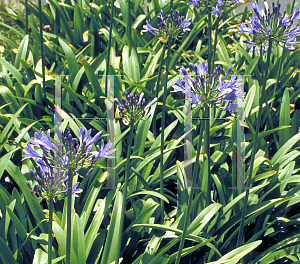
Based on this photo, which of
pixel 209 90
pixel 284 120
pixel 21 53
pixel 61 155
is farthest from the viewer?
pixel 21 53

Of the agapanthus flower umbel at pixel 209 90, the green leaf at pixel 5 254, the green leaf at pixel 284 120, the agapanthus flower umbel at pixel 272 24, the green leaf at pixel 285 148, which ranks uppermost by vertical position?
the agapanthus flower umbel at pixel 272 24

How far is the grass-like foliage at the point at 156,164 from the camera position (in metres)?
1.33

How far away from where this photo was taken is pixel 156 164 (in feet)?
8.52

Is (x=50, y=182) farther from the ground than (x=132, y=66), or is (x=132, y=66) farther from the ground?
(x=132, y=66)

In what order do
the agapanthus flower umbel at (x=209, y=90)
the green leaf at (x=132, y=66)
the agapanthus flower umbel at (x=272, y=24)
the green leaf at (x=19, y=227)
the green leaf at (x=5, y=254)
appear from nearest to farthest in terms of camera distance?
the agapanthus flower umbel at (x=209, y=90) → the agapanthus flower umbel at (x=272, y=24) → the green leaf at (x=5, y=254) → the green leaf at (x=19, y=227) → the green leaf at (x=132, y=66)

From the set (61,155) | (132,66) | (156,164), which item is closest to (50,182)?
(61,155)

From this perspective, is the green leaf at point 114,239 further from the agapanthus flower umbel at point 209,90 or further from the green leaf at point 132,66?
the green leaf at point 132,66

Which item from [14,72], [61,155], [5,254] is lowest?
[5,254]

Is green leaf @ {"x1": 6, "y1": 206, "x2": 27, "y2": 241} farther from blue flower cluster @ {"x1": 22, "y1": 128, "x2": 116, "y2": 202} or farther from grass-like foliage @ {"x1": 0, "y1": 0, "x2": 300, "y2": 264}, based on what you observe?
blue flower cluster @ {"x1": 22, "y1": 128, "x2": 116, "y2": 202}

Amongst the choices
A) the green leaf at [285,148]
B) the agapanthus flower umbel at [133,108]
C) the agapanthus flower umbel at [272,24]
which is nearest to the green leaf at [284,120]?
the green leaf at [285,148]

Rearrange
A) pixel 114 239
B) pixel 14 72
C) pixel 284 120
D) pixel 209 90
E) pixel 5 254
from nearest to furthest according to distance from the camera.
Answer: pixel 209 90 < pixel 5 254 < pixel 114 239 < pixel 284 120 < pixel 14 72

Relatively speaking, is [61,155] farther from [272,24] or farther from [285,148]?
[285,148]

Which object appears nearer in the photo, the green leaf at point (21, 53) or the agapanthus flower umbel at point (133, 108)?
the agapanthus flower umbel at point (133, 108)

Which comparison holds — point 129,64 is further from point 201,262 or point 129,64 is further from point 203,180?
point 201,262
